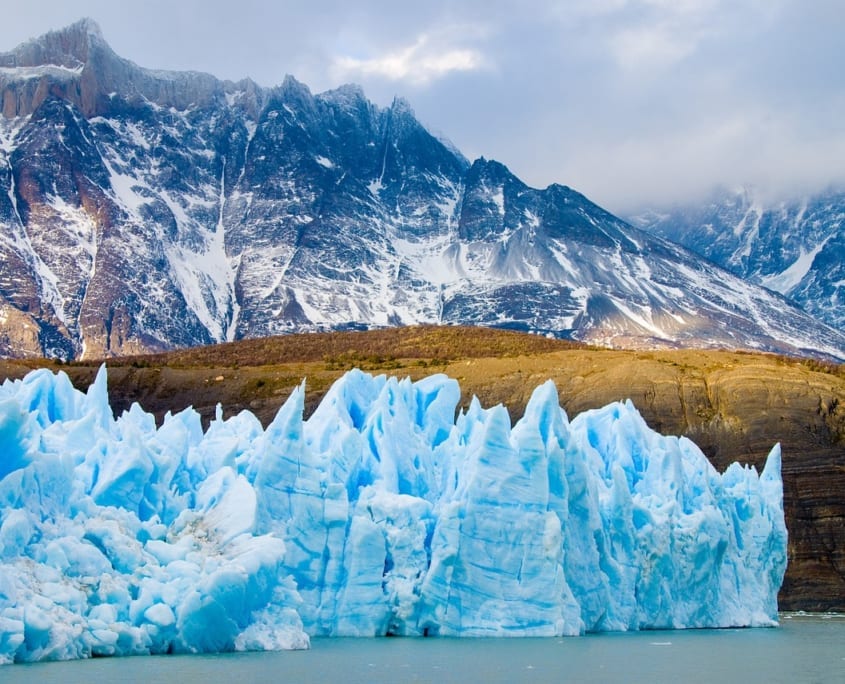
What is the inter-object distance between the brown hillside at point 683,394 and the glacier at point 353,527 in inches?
1113

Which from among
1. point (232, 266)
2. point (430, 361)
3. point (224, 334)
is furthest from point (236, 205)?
point (430, 361)

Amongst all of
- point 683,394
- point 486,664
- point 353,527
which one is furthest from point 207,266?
point 486,664

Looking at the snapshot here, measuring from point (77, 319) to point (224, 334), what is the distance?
2168 centimetres

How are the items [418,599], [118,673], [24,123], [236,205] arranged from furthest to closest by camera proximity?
[236,205], [24,123], [418,599], [118,673]

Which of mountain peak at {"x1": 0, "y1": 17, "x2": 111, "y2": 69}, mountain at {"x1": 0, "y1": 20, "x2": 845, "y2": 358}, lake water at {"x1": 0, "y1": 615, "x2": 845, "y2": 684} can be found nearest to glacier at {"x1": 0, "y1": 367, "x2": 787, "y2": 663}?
lake water at {"x1": 0, "y1": 615, "x2": 845, "y2": 684}

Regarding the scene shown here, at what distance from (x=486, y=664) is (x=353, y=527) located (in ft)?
19.8

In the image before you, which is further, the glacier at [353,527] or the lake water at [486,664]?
the glacier at [353,527]

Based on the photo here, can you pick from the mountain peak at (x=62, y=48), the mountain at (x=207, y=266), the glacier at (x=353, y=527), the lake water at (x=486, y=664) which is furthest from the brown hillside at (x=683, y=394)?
the mountain peak at (x=62, y=48)

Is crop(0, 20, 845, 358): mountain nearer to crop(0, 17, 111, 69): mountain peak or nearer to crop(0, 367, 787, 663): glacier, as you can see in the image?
crop(0, 17, 111, 69): mountain peak

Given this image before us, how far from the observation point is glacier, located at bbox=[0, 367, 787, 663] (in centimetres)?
2831

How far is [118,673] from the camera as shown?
26188 millimetres

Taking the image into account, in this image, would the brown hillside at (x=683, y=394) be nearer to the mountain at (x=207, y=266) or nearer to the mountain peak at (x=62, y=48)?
the mountain at (x=207, y=266)

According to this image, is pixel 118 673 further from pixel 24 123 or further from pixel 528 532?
pixel 24 123

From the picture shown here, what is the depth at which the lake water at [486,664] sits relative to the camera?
2652 centimetres
